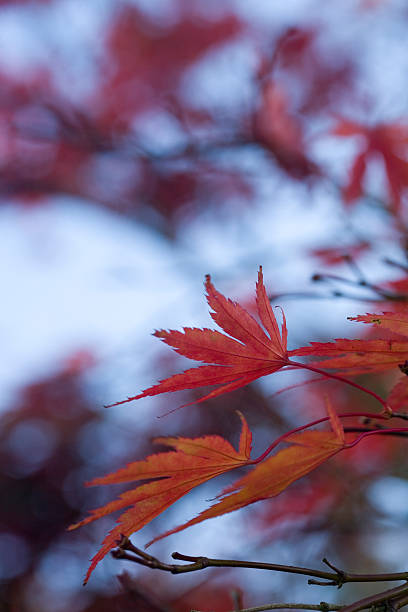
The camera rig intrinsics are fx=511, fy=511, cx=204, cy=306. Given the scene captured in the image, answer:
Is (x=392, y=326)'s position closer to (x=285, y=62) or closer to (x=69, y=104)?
(x=285, y=62)

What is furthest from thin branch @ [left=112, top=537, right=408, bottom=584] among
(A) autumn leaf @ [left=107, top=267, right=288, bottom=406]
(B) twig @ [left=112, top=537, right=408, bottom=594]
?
(A) autumn leaf @ [left=107, top=267, right=288, bottom=406]

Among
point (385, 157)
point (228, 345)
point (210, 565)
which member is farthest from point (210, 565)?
point (385, 157)

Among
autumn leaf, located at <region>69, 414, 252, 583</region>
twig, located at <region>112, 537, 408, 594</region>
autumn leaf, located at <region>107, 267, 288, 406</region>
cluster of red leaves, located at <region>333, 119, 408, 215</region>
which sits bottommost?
twig, located at <region>112, 537, 408, 594</region>

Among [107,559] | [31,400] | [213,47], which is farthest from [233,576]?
[213,47]

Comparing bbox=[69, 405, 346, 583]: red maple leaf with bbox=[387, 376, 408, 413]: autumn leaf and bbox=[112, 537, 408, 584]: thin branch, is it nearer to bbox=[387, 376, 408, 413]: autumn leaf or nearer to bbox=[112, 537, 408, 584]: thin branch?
bbox=[112, 537, 408, 584]: thin branch

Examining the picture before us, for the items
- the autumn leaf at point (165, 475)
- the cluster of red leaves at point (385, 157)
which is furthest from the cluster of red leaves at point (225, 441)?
the cluster of red leaves at point (385, 157)

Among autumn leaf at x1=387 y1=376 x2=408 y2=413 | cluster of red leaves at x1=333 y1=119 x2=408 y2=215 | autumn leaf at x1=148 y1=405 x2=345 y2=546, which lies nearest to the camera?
autumn leaf at x1=148 y1=405 x2=345 y2=546

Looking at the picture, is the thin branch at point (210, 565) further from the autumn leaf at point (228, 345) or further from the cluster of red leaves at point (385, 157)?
the cluster of red leaves at point (385, 157)

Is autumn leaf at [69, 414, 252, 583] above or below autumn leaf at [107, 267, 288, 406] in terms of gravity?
below
